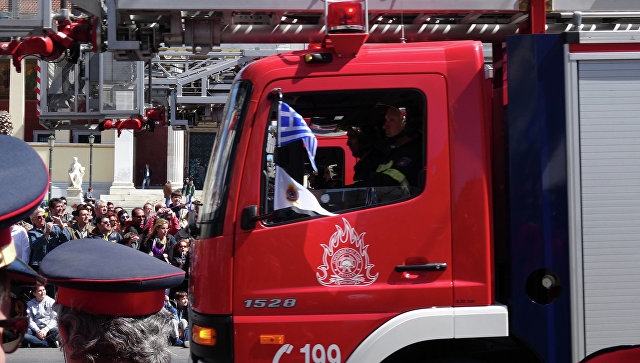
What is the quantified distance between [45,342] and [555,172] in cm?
839

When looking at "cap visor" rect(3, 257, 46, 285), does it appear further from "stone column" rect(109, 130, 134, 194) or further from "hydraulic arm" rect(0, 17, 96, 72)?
"stone column" rect(109, 130, 134, 194)

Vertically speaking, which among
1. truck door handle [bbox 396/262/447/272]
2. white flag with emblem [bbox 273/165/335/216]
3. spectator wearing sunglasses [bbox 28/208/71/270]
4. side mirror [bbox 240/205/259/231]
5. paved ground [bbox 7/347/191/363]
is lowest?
paved ground [bbox 7/347/191/363]

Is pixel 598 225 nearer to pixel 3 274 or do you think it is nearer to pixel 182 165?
pixel 3 274

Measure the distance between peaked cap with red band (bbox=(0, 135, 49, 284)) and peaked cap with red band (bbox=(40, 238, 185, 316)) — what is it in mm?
455

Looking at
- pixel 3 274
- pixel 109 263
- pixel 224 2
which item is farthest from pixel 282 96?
pixel 3 274


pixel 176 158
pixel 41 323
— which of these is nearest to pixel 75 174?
pixel 176 158

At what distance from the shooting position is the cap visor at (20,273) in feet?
6.00

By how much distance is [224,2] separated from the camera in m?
5.10

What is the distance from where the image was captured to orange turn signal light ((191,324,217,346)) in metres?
4.68

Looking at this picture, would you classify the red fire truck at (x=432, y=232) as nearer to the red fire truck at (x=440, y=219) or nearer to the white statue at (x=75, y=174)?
the red fire truck at (x=440, y=219)

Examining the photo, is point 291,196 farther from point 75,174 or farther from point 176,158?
point 176,158

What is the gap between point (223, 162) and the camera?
4.89 m

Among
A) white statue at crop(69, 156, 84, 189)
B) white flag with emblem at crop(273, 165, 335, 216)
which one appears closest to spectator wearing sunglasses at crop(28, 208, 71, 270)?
white flag with emblem at crop(273, 165, 335, 216)

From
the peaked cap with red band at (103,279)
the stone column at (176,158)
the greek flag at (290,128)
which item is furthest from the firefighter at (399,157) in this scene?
the stone column at (176,158)
